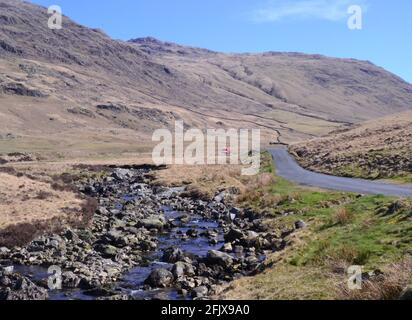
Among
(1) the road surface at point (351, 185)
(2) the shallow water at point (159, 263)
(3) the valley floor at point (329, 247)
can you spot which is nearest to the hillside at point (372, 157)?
(1) the road surface at point (351, 185)

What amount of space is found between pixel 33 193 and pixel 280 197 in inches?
802

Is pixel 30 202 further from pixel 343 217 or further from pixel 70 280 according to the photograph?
pixel 343 217

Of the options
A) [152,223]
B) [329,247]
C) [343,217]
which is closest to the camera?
[329,247]

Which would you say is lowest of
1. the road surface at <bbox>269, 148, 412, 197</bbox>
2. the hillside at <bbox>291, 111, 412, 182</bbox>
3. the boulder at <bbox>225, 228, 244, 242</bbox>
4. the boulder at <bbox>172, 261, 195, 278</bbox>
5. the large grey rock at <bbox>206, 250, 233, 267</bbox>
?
the boulder at <bbox>172, 261, 195, 278</bbox>

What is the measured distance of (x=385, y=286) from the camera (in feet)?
43.8

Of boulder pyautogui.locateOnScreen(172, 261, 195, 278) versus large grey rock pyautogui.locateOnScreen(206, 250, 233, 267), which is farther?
large grey rock pyautogui.locateOnScreen(206, 250, 233, 267)

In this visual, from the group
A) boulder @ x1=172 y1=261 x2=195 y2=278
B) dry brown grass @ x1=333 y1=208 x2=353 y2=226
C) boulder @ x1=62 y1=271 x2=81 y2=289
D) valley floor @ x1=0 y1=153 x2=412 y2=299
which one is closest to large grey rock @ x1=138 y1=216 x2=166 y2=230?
valley floor @ x1=0 y1=153 x2=412 y2=299

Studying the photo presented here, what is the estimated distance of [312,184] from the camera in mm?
47500

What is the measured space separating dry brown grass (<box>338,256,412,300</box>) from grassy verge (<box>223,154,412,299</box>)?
4cm

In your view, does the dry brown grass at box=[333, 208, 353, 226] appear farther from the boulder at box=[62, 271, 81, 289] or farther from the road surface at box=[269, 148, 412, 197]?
the boulder at box=[62, 271, 81, 289]

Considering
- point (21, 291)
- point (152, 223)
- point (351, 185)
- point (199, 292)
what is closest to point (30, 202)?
point (152, 223)

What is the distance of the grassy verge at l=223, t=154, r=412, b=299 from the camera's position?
55.8 ft

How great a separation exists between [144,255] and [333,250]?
11.2 metres
